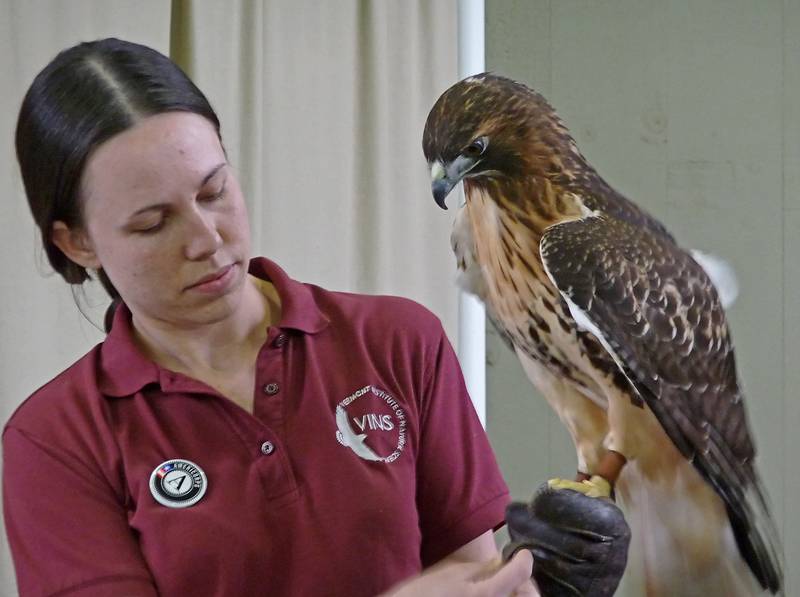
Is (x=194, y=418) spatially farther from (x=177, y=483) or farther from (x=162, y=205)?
(x=162, y=205)

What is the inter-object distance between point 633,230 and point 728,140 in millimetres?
241

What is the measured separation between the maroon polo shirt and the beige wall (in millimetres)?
123

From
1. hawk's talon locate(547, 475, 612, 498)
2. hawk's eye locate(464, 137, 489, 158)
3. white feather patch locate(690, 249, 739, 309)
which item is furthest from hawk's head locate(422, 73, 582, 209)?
hawk's talon locate(547, 475, 612, 498)

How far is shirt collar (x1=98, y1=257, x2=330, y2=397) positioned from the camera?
88 centimetres

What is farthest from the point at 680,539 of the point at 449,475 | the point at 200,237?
the point at 200,237

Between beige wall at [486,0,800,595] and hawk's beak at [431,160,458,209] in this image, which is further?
beige wall at [486,0,800,595]

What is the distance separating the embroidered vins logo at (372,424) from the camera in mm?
884

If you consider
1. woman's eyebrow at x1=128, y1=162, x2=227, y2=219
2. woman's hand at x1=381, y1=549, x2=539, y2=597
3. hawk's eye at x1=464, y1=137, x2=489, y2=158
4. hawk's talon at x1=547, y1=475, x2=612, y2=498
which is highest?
hawk's eye at x1=464, y1=137, x2=489, y2=158

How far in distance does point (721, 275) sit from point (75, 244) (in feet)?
2.05

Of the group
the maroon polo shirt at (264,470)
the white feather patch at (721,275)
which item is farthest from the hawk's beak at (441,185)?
the white feather patch at (721,275)

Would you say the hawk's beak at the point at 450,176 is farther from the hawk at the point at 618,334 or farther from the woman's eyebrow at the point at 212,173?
the woman's eyebrow at the point at 212,173

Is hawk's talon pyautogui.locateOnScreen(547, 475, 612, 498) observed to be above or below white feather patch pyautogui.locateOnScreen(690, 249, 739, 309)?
below

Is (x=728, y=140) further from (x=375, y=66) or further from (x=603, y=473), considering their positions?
(x=375, y=66)

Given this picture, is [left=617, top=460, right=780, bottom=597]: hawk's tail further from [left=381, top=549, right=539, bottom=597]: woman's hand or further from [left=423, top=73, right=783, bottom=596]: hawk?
[left=381, top=549, right=539, bottom=597]: woman's hand
